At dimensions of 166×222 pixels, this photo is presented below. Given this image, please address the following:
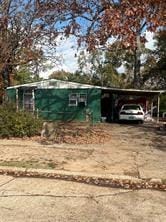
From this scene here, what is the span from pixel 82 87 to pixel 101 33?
17.3 meters

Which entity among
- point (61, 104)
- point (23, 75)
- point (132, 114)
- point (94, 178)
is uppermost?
point (23, 75)

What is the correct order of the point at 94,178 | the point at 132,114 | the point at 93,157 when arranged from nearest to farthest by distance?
the point at 94,178 → the point at 93,157 → the point at 132,114

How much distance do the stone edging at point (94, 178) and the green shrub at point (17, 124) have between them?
267 inches

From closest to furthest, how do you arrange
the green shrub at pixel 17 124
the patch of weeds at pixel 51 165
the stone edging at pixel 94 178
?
the stone edging at pixel 94 178
the patch of weeds at pixel 51 165
the green shrub at pixel 17 124

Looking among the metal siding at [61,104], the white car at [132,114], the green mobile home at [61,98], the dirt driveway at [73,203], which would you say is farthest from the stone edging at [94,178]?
the metal siding at [61,104]

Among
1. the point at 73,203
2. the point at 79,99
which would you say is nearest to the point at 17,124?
the point at 73,203

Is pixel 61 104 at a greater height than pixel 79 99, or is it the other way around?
pixel 79 99

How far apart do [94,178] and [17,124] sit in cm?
841

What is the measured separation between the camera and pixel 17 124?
18156 millimetres

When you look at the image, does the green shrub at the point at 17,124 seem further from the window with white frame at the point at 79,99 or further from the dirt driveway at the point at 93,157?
the window with white frame at the point at 79,99

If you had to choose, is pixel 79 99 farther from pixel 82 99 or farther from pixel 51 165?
pixel 51 165

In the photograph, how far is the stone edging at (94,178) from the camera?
978 cm

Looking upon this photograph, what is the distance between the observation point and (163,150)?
16.1 m

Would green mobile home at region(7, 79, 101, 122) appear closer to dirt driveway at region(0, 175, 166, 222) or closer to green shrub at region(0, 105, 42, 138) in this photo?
green shrub at region(0, 105, 42, 138)
